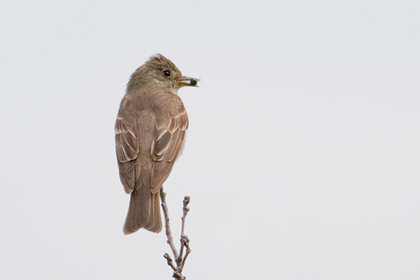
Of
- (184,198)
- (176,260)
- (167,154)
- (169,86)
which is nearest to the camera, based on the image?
(176,260)

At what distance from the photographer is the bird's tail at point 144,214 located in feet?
25.2

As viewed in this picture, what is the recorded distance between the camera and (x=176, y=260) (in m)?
5.72

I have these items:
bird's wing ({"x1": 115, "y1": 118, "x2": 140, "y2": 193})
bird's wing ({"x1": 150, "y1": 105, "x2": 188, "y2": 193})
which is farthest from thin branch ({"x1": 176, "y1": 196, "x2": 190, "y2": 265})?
bird's wing ({"x1": 115, "y1": 118, "x2": 140, "y2": 193})

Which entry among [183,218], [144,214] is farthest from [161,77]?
[183,218]

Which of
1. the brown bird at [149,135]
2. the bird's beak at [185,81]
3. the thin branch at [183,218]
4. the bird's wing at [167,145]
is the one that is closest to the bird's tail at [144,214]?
the brown bird at [149,135]

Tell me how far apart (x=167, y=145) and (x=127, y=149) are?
0.51m

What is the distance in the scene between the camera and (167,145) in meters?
8.54

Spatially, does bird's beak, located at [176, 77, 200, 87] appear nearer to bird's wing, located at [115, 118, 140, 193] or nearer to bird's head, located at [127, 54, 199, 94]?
bird's head, located at [127, 54, 199, 94]

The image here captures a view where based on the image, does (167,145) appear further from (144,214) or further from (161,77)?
(161,77)

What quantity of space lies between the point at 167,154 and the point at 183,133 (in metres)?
0.67

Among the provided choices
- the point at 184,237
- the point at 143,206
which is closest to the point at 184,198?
the point at 184,237

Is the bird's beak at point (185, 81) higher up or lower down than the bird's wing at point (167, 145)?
higher up

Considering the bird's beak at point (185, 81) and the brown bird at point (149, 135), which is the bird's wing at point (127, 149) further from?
the bird's beak at point (185, 81)

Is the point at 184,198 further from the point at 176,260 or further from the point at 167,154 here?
the point at 167,154
